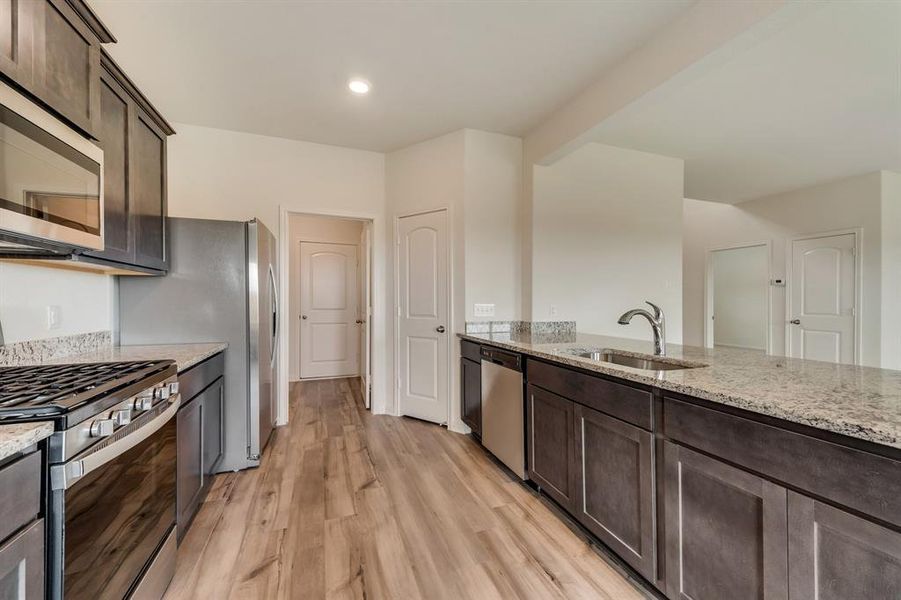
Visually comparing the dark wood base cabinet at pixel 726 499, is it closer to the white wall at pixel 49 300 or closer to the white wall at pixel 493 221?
the white wall at pixel 493 221

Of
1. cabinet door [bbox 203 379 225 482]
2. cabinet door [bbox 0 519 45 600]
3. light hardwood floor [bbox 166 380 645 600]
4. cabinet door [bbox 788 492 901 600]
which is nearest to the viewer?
cabinet door [bbox 0 519 45 600]

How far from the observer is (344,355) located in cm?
536

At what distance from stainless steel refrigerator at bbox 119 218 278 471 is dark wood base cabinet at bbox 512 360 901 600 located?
6.73ft

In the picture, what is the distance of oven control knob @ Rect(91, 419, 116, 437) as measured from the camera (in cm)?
98

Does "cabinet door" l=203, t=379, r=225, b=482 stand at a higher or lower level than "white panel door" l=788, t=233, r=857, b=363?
lower

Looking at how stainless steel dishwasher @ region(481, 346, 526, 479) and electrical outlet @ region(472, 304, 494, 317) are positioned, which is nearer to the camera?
stainless steel dishwasher @ region(481, 346, 526, 479)

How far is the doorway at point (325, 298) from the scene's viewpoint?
507 cm

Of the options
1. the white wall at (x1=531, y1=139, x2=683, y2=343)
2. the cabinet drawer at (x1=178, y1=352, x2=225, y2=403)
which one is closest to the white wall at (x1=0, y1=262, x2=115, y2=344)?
the cabinet drawer at (x1=178, y1=352, x2=225, y2=403)

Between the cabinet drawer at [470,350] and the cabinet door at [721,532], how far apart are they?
5.44ft

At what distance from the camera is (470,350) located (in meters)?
3.03

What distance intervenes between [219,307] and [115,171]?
93 centimetres

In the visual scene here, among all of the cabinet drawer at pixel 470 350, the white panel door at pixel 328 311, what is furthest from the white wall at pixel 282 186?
the white panel door at pixel 328 311

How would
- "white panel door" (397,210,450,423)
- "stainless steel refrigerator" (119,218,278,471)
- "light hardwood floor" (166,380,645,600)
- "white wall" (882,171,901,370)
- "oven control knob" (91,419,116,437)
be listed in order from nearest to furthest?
"oven control knob" (91,419,116,437)
"light hardwood floor" (166,380,645,600)
"stainless steel refrigerator" (119,218,278,471)
"white panel door" (397,210,450,423)
"white wall" (882,171,901,370)

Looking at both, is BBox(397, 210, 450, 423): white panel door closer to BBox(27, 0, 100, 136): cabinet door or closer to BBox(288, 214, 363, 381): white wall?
BBox(288, 214, 363, 381): white wall
